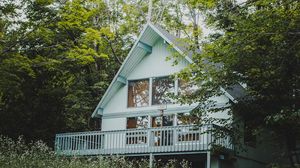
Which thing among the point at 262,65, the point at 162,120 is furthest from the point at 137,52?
the point at 262,65

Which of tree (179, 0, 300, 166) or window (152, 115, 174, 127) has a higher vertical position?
tree (179, 0, 300, 166)

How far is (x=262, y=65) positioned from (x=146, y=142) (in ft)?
28.1

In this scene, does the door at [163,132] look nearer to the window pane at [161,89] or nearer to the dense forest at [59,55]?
the window pane at [161,89]

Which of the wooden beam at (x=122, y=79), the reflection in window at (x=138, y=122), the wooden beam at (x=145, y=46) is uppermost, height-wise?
the wooden beam at (x=145, y=46)

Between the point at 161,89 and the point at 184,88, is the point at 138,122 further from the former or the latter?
the point at 184,88

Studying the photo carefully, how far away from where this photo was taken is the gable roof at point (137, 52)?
2395 cm

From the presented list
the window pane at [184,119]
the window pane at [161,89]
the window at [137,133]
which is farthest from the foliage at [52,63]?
the window pane at [184,119]

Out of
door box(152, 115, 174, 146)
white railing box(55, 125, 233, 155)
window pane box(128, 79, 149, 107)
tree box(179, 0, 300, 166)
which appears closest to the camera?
tree box(179, 0, 300, 166)

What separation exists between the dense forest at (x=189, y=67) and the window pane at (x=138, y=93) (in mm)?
3823

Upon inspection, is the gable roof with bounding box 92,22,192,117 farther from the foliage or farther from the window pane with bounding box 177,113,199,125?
the window pane with bounding box 177,113,199,125

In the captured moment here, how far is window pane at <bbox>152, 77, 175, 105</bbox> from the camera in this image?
23.8 meters

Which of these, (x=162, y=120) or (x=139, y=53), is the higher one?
(x=139, y=53)

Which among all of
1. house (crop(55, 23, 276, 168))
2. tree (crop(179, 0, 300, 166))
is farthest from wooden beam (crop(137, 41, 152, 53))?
tree (crop(179, 0, 300, 166))

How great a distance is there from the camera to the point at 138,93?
25.0 metres
